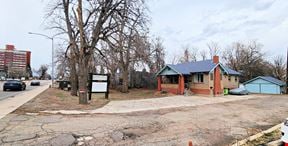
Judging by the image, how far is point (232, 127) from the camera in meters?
10.4

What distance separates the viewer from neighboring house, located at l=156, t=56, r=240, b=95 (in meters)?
32.3

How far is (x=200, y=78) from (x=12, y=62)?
328ft

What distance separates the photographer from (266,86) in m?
41.1

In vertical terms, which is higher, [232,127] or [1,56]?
[1,56]

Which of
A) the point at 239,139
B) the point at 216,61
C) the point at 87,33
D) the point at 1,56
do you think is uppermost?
the point at 1,56

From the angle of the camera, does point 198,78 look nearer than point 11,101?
No

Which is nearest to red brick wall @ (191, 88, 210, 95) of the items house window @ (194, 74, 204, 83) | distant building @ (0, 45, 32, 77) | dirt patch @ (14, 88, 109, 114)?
house window @ (194, 74, 204, 83)

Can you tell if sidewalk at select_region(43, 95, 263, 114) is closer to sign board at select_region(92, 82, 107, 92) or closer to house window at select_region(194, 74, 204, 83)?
sign board at select_region(92, 82, 107, 92)

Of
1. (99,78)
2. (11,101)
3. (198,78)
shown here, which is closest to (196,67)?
(198,78)

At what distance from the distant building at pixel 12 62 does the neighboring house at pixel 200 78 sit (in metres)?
89.2

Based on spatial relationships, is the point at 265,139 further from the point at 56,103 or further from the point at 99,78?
the point at 99,78

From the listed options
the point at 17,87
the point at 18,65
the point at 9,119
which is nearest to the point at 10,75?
the point at 18,65

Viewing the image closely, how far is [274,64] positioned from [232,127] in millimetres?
61049

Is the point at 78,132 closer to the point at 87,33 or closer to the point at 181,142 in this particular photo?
the point at 181,142
